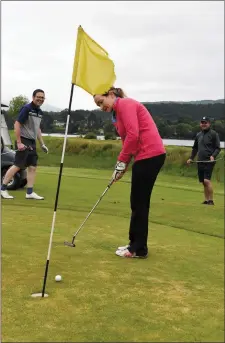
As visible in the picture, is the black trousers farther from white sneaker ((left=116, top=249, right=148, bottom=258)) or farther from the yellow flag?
the yellow flag

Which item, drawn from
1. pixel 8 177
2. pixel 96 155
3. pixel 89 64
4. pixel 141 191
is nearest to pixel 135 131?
pixel 141 191

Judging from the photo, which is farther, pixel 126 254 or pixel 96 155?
pixel 96 155

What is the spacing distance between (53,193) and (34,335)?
8.49m

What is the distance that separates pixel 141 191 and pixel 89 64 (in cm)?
159

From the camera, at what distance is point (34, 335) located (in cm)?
282

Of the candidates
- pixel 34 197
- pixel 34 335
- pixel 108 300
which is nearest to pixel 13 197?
pixel 34 197

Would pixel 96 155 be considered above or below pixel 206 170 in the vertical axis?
below

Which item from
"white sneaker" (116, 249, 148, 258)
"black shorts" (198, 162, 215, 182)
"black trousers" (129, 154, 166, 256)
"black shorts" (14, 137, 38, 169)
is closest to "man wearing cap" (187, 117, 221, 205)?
"black shorts" (198, 162, 215, 182)

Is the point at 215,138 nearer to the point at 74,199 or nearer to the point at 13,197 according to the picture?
the point at 74,199

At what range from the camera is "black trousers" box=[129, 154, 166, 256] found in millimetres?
5355

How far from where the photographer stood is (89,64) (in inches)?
181

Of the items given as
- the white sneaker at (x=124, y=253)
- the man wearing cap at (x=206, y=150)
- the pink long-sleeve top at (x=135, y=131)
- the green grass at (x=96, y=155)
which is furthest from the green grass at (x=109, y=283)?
the green grass at (x=96, y=155)

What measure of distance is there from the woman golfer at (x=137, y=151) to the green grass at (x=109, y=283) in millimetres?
269

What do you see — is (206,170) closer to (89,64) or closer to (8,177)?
(8,177)
